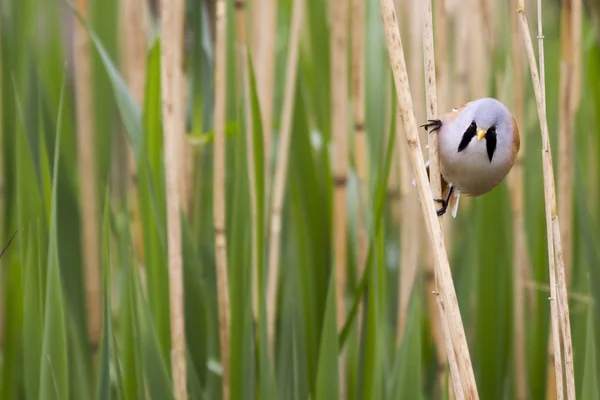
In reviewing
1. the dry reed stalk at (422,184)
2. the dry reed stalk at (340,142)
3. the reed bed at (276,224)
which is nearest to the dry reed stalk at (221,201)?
the reed bed at (276,224)

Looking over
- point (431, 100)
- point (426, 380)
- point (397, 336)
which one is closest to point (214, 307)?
point (397, 336)

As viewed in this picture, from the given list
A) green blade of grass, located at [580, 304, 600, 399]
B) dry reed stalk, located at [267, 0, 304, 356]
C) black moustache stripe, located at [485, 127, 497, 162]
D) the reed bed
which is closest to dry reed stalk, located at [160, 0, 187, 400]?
the reed bed

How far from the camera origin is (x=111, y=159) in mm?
1364

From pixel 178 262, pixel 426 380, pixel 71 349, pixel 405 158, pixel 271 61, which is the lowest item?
pixel 426 380

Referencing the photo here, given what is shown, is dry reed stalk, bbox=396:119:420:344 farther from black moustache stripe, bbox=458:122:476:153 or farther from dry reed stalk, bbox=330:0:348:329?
black moustache stripe, bbox=458:122:476:153

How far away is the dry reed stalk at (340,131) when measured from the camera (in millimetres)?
1135

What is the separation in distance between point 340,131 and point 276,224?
160mm

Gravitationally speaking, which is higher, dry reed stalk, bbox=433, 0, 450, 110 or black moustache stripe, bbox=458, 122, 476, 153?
dry reed stalk, bbox=433, 0, 450, 110

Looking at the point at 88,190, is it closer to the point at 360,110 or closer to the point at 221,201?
the point at 221,201

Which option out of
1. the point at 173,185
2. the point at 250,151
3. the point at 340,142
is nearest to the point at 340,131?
the point at 340,142

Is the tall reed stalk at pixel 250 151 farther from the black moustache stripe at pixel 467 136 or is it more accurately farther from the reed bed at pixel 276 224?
the black moustache stripe at pixel 467 136

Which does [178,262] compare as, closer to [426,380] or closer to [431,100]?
[431,100]

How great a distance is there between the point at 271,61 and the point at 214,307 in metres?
0.35

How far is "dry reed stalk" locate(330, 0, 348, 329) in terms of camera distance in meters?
1.13
